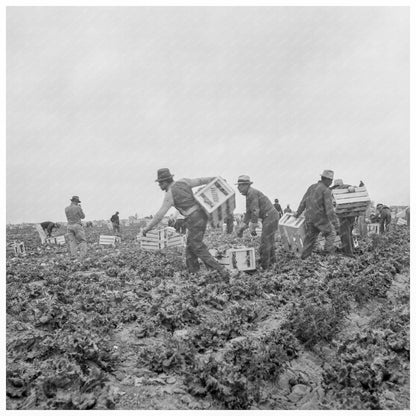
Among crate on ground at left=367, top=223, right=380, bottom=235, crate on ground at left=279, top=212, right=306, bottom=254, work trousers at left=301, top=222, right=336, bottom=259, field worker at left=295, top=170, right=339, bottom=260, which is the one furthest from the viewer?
crate on ground at left=367, top=223, right=380, bottom=235

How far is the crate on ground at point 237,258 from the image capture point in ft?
29.2

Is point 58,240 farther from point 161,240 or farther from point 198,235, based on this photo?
point 198,235

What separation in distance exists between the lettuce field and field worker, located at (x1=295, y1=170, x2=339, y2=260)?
2508 millimetres

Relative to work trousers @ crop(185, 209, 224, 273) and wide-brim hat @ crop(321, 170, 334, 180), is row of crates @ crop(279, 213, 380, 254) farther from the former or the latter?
work trousers @ crop(185, 209, 224, 273)

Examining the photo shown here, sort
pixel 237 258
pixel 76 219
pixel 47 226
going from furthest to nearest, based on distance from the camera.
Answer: pixel 47 226 → pixel 76 219 → pixel 237 258

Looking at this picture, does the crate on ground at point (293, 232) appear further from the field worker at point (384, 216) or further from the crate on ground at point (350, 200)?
the field worker at point (384, 216)

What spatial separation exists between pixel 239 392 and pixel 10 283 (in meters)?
6.78

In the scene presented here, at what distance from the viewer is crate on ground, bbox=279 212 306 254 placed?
10793mm

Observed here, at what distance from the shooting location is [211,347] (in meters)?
4.65

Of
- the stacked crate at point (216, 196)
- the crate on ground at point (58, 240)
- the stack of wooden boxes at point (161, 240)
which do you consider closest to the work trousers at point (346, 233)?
the stacked crate at point (216, 196)

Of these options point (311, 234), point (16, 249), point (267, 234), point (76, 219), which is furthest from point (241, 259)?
point (16, 249)

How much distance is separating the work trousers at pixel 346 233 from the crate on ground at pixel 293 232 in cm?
122

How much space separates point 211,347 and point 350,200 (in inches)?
296

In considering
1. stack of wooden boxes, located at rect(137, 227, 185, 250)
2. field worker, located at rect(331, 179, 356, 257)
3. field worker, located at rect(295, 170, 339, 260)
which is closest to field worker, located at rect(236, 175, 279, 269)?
field worker, located at rect(295, 170, 339, 260)
